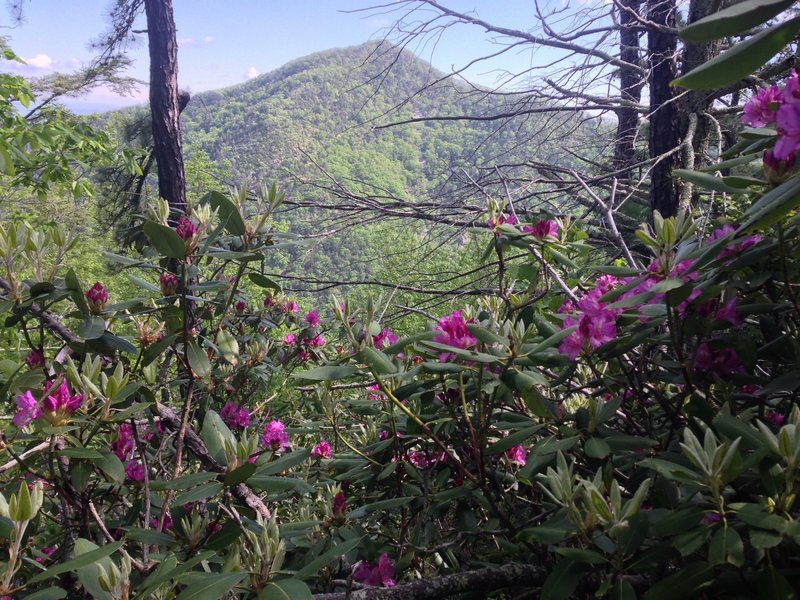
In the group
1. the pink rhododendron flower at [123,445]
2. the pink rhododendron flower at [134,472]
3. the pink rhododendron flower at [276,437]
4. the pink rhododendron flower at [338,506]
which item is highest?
the pink rhododendron flower at [123,445]

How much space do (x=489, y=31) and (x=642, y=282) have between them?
111 inches

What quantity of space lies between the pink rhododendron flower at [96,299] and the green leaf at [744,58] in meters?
1.05

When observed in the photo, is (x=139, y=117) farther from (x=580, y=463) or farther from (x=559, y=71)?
(x=580, y=463)

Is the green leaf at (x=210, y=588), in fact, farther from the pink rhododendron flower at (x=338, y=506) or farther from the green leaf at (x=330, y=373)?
the pink rhododendron flower at (x=338, y=506)

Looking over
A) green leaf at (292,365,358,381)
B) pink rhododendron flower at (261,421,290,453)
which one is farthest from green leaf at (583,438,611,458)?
pink rhododendron flower at (261,421,290,453)

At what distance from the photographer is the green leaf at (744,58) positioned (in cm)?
43

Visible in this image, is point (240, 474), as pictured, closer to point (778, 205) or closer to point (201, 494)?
point (201, 494)

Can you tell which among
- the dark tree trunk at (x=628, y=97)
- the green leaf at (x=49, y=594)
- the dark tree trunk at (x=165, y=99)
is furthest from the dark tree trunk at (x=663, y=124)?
the dark tree trunk at (x=165, y=99)

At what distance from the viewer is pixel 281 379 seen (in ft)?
11.6

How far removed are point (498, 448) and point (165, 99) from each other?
22.0 ft

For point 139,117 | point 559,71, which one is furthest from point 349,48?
point 559,71

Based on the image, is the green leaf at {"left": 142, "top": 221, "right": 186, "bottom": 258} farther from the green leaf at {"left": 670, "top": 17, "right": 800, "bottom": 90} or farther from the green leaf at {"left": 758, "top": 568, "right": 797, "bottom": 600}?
the green leaf at {"left": 758, "top": 568, "right": 797, "bottom": 600}

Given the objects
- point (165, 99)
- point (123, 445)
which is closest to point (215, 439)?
point (123, 445)

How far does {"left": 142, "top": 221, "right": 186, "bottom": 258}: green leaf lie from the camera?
860mm
